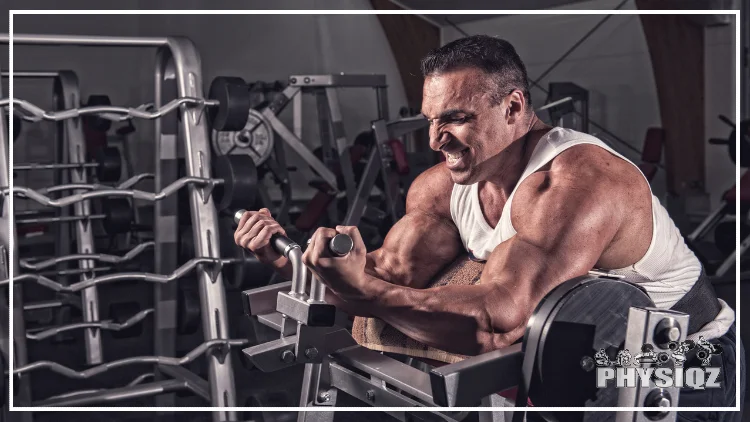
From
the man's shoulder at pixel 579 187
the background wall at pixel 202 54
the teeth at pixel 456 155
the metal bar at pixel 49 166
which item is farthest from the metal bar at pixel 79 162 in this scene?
the man's shoulder at pixel 579 187

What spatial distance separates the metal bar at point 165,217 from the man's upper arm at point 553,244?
1.04 meters

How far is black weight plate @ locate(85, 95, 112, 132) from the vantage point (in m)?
3.18

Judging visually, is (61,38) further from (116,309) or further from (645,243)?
(645,243)

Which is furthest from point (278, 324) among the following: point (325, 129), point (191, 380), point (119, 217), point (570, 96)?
point (325, 129)

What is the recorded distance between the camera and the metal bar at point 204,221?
177 cm

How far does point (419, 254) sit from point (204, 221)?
0.57 meters

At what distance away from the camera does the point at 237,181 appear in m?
1.70

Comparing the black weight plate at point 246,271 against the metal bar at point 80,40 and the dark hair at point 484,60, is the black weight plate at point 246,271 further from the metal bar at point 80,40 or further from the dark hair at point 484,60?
the dark hair at point 484,60

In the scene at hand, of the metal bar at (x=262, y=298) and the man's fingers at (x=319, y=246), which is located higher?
the man's fingers at (x=319, y=246)

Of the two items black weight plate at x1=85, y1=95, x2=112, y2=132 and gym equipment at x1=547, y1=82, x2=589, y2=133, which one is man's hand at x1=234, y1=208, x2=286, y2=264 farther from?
gym equipment at x1=547, y1=82, x2=589, y2=133

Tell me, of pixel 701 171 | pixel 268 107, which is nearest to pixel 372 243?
pixel 268 107

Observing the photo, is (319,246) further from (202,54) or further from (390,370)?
(202,54)

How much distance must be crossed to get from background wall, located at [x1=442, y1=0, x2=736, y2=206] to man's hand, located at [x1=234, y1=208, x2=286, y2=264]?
4758 mm

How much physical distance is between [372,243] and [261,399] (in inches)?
91.2
